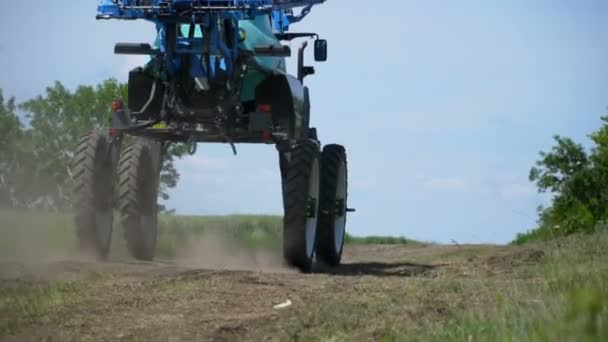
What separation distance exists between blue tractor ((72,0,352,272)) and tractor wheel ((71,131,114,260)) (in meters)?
0.01

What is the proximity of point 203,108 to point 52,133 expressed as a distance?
4121 centimetres

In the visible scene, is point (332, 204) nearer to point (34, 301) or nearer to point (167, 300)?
point (167, 300)

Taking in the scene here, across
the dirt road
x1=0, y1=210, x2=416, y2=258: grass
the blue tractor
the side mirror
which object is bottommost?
the dirt road

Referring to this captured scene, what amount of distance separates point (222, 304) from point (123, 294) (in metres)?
1.07

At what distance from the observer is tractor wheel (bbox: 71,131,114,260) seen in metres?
16.9

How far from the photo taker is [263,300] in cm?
1097

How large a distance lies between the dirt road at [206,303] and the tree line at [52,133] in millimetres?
29935

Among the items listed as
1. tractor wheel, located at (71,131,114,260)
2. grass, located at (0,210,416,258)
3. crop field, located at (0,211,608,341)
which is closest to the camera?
crop field, located at (0,211,608,341)

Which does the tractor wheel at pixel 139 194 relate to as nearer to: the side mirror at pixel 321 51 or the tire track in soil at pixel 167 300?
the tire track in soil at pixel 167 300

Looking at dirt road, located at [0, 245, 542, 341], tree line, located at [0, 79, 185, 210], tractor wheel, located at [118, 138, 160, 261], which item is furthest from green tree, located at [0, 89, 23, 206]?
dirt road, located at [0, 245, 542, 341]

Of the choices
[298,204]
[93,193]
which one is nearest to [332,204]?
[298,204]

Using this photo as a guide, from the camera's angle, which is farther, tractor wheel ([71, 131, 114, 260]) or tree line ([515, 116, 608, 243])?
tree line ([515, 116, 608, 243])

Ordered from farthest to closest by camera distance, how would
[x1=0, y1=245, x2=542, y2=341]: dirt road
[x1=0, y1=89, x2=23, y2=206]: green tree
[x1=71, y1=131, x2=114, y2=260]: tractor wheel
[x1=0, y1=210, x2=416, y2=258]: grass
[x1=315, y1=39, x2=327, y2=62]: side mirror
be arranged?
1. [x1=0, y1=89, x2=23, y2=206]: green tree
2. [x1=0, y1=210, x2=416, y2=258]: grass
3. [x1=315, y1=39, x2=327, y2=62]: side mirror
4. [x1=71, y1=131, x2=114, y2=260]: tractor wheel
5. [x1=0, y1=245, x2=542, y2=341]: dirt road

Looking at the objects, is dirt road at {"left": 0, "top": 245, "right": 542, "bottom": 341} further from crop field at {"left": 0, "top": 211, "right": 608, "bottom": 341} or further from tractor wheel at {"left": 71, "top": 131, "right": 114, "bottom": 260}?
tractor wheel at {"left": 71, "top": 131, "right": 114, "bottom": 260}
